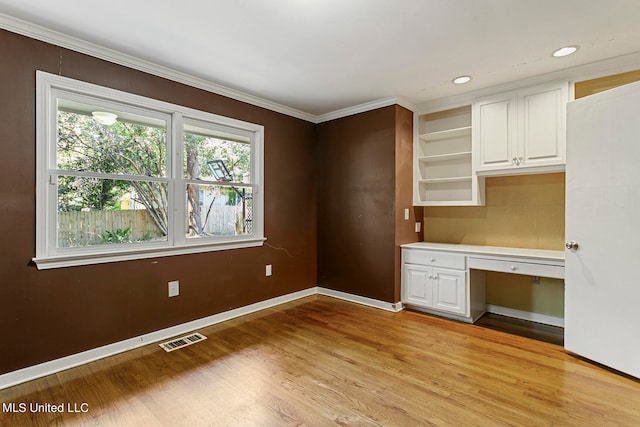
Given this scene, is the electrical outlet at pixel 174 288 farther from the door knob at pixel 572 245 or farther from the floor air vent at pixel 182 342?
the door knob at pixel 572 245

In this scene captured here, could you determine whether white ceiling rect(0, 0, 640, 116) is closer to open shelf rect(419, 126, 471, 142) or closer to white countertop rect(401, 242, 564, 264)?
open shelf rect(419, 126, 471, 142)

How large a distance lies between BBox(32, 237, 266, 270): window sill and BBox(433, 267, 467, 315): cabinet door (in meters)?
2.07

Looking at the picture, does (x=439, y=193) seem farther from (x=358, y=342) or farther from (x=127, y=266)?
(x=127, y=266)

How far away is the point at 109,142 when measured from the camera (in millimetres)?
2570

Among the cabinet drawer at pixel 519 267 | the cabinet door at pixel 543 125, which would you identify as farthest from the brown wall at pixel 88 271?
the cabinet door at pixel 543 125

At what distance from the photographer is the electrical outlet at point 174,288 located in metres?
2.87

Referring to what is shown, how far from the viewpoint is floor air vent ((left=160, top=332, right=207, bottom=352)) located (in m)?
2.63

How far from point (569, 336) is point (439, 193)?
6.20 ft

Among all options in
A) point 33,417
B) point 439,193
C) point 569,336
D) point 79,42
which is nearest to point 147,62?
point 79,42

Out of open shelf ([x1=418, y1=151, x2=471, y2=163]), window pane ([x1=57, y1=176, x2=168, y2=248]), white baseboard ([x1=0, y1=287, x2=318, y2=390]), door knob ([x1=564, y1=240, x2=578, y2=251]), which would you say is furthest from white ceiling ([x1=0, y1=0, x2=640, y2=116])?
white baseboard ([x1=0, y1=287, x2=318, y2=390])

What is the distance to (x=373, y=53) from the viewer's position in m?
2.53

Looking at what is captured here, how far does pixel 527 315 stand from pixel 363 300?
1710 millimetres

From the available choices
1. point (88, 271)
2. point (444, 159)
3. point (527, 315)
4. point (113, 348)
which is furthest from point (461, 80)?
point (113, 348)

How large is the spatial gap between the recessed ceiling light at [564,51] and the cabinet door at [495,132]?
0.55 metres
